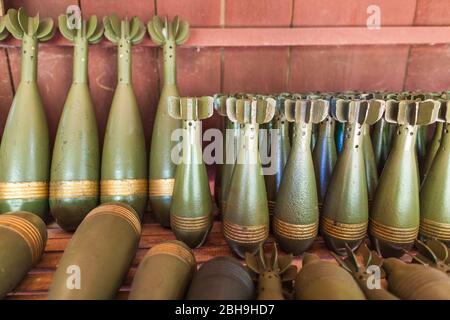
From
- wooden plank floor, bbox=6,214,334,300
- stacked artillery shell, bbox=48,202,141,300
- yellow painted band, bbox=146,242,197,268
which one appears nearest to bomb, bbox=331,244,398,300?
wooden plank floor, bbox=6,214,334,300

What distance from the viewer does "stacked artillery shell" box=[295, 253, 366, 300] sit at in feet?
1.36

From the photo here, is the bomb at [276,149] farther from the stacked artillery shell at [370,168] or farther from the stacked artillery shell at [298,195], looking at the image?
the stacked artillery shell at [370,168]

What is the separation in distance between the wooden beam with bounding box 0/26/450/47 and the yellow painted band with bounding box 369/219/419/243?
0.50m

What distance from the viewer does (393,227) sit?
2.10 feet

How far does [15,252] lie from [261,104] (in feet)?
1.50

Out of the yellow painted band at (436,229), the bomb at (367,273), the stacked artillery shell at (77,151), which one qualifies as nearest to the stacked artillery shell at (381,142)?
the yellow painted band at (436,229)

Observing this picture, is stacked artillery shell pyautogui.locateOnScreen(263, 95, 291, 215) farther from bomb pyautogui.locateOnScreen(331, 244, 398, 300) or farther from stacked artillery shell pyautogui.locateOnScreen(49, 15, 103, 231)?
stacked artillery shell pyautogui.locateOnScreen(49, 15, 103, 231)

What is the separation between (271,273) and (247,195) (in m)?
0.16

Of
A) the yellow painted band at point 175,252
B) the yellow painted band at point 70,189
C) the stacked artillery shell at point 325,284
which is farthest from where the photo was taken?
the yellow painted band at point 70,189

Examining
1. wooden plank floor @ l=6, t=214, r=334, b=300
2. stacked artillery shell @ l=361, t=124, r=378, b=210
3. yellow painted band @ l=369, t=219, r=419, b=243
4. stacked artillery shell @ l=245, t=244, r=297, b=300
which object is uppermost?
stacked artillery shell @ l=361, t=124, r=378, b=210

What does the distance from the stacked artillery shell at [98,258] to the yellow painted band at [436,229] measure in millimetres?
548

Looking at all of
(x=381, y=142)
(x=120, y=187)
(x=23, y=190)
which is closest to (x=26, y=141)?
(x=23, y=190)

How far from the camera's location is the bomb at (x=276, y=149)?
2.30ft
